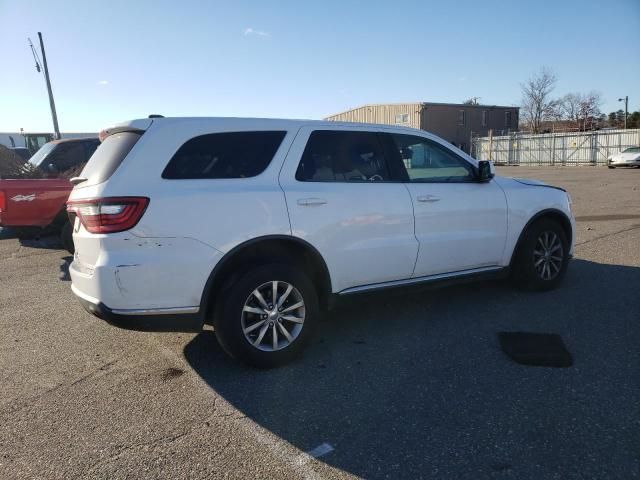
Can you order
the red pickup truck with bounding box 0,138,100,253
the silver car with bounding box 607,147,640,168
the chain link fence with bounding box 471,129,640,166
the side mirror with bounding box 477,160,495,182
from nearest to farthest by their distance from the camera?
1. the side mirror with bounding box 477,160,495,182
2. the red pickup truck with bounding box 0,138,100,253
3. the silver car with bounding box 607,147,640,168
4. the chain link fence with bounding box 471,129,640,166

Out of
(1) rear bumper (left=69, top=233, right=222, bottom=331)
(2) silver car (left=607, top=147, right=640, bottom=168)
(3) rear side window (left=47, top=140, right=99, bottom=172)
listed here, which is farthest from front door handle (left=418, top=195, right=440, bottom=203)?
(2) silver car (left=607, top=147, right=640, bottom=168)

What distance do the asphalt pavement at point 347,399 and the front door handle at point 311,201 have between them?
3.44 feet

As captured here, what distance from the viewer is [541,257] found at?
5.45 m

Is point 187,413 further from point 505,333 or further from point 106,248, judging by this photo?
point 505,333

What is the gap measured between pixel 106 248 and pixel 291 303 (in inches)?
55.1

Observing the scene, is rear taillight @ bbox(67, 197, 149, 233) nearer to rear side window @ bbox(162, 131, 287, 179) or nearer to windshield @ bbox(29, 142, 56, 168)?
rear side window @ bbox(162, 131, 287, 179)

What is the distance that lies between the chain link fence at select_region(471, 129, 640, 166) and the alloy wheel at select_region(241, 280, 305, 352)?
39.8 m

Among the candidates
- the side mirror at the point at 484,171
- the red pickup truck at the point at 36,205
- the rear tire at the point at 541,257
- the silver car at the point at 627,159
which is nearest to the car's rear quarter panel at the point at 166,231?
the side mirror at the point at 484,171

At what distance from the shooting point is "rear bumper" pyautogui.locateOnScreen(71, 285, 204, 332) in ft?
10.9

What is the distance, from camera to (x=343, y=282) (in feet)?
13.3

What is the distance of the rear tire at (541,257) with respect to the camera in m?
5.32

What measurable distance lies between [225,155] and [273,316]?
4.14 feet

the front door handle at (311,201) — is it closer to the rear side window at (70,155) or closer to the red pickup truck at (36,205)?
the red pickup truck at (36,205)

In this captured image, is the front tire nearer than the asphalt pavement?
No
